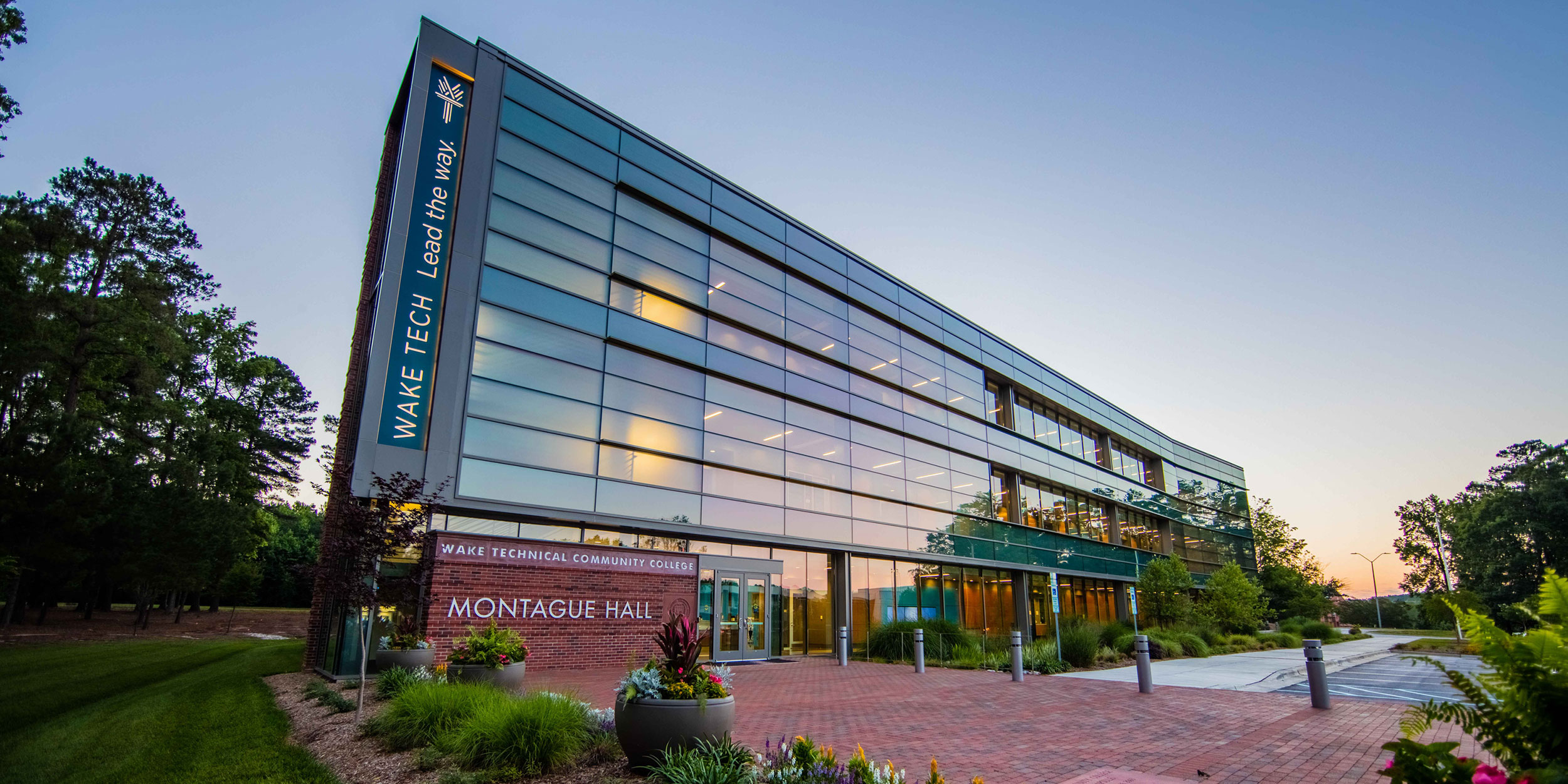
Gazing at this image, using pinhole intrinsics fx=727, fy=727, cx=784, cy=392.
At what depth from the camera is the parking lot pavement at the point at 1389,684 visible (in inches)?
506

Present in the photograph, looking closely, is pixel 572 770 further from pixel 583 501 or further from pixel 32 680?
pixel 32 680

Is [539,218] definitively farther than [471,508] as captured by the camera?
Yes

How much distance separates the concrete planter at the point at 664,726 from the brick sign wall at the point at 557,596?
383 inches

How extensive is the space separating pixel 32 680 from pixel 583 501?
13.6 meters

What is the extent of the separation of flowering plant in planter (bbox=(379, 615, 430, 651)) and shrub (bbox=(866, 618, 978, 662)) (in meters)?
13.6

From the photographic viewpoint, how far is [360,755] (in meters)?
8.59

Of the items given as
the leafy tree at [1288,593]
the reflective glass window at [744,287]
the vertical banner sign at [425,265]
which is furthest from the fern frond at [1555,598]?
the leafy tree at [1288,593]

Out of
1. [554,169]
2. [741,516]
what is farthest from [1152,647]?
[554,169]

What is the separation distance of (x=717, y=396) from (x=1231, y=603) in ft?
91.3

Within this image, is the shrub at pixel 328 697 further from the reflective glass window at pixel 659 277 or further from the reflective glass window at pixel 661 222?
the reflective glass window at pixel 661 222

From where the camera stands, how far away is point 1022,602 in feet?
110

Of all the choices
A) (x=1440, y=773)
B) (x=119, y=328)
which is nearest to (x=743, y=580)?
(x=1440, y=773)

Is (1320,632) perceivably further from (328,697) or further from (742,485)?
(328,697)

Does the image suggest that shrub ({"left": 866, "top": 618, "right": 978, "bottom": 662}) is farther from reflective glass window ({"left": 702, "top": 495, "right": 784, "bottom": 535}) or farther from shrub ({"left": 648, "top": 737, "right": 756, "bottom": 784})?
shrub ({"left": 648, "top": 737, "right": 756, "bottom": 784})
